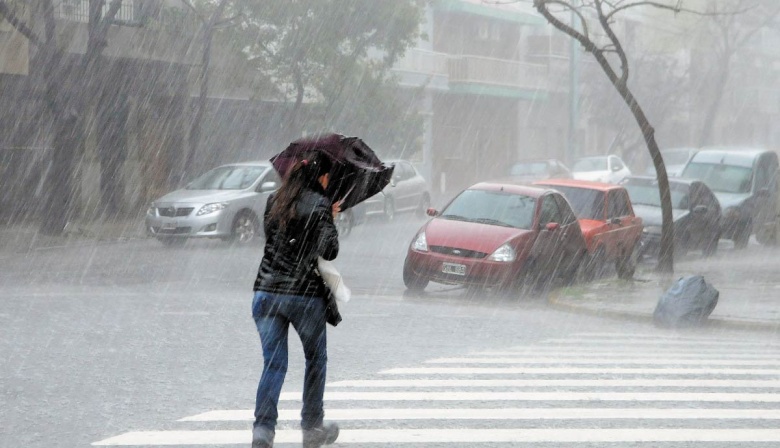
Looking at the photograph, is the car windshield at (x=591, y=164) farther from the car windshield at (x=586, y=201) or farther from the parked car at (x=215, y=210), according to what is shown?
the car windshield at (x=586, y=201)

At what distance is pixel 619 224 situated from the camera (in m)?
18.8

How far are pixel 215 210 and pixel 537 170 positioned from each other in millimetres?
18015

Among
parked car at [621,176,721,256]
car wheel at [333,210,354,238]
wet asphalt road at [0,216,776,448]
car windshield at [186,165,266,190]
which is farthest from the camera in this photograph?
car wheel at [333,210,354,238]

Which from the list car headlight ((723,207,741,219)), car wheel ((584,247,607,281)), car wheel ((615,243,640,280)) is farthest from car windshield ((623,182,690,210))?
car wheel ((584,247,607,281))

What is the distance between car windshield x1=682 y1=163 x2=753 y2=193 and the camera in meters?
26.4

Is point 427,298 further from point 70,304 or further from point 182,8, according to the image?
point 182,8

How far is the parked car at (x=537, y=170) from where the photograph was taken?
124 ft

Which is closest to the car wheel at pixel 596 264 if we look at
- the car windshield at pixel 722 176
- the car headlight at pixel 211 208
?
the car headlight at pixel 211 208

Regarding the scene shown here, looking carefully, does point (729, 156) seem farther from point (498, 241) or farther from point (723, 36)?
point (723, 36)

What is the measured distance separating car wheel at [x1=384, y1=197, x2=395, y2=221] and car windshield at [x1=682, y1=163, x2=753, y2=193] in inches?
287

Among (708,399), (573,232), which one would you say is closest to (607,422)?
(708,399)

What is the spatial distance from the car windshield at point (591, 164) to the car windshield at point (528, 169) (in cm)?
245

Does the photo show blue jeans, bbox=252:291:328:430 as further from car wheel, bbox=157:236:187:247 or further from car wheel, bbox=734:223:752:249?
car wheel, bbox=734:223:752:249

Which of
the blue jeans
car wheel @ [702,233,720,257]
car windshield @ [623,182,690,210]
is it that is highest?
the blue jeans
